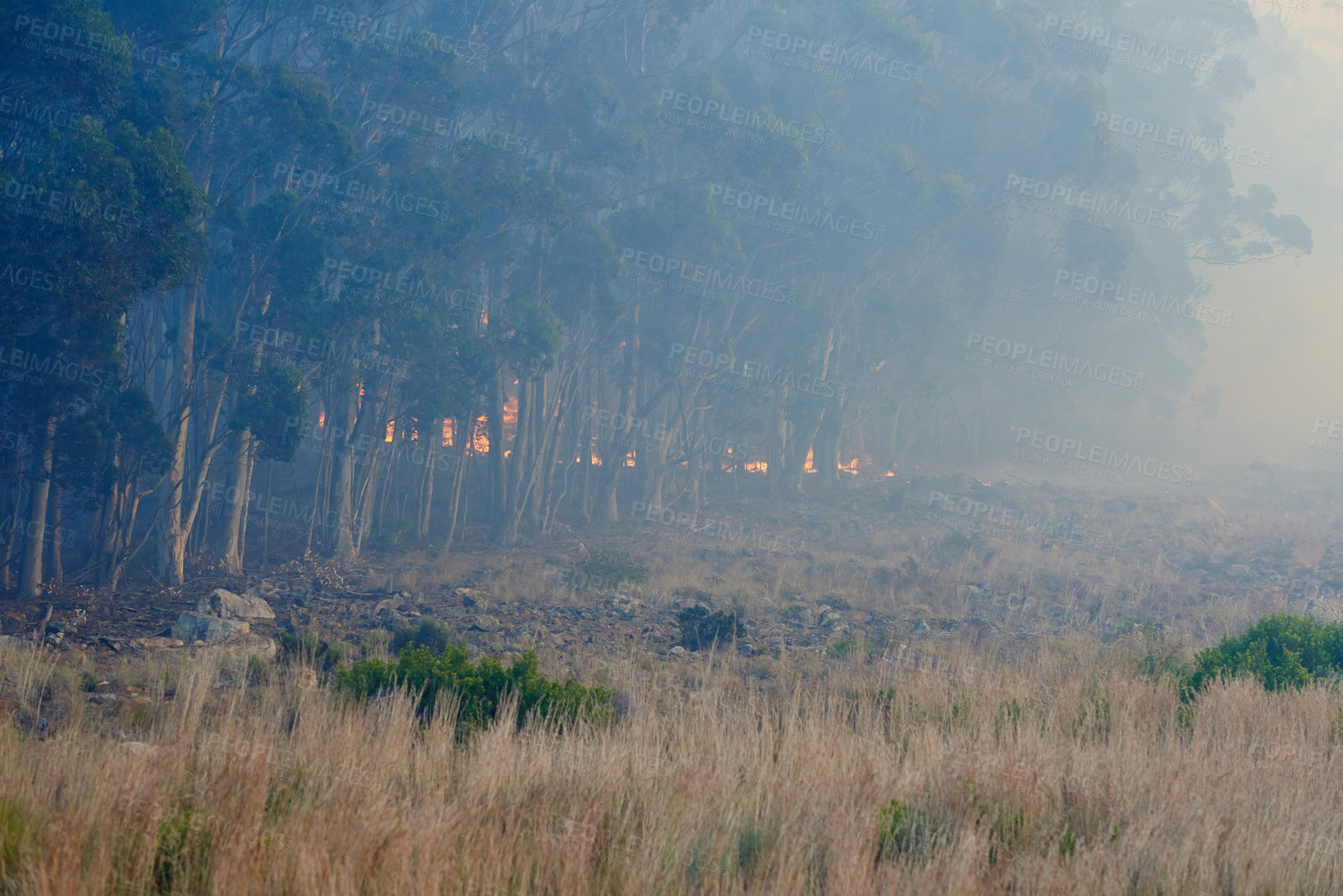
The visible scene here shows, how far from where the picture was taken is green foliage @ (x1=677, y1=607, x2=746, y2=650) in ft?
39.4

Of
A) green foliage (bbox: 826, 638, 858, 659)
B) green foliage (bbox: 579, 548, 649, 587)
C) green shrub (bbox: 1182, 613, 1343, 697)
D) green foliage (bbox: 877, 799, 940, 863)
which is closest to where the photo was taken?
green foliage (bbox: 877, 799, 940, 863)

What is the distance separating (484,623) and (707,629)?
338 centimetres

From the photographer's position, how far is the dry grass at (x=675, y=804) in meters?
3.55

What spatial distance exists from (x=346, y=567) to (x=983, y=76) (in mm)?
26773

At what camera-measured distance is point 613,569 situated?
59.7 ft

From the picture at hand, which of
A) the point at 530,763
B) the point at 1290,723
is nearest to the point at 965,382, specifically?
the point at 1290,723

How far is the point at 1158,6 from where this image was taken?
45.8 metres

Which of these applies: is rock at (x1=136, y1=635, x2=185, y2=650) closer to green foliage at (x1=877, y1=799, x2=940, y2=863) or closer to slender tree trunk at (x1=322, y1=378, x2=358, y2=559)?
slender tree trunk at (x1=322, y1=378, x2=358, y2=559)

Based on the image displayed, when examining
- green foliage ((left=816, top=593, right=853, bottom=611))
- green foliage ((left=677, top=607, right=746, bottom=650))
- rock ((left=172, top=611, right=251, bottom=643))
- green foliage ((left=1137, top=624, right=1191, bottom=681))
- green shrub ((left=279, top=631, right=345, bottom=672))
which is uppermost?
green foliage ((left=1137, top=624, right=1191, bottom=681))

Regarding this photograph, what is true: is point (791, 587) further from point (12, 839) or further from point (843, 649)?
point (12, 839)

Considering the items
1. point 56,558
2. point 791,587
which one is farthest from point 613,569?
point 56,558

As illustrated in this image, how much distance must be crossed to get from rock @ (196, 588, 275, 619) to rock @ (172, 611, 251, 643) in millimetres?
621

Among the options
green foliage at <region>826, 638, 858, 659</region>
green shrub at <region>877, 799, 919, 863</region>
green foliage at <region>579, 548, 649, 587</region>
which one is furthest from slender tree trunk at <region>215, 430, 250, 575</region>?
green shrub at <region>877, 799, 919, 863</region>

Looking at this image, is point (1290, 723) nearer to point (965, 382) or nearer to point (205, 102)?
point (205, 102)
